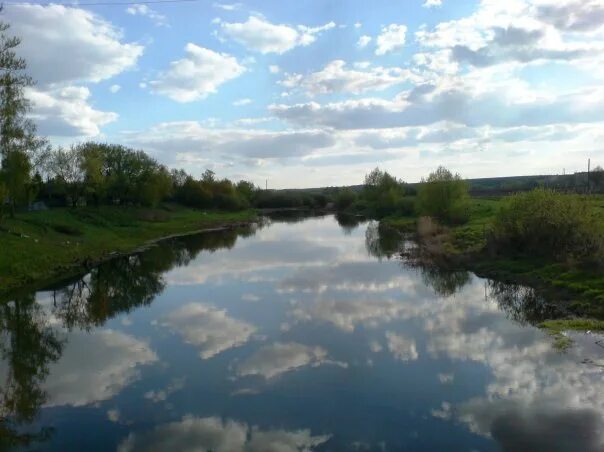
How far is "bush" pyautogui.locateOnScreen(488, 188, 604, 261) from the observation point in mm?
24766

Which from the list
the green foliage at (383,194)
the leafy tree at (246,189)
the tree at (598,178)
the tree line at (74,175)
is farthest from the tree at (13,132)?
the tree at (598,178)

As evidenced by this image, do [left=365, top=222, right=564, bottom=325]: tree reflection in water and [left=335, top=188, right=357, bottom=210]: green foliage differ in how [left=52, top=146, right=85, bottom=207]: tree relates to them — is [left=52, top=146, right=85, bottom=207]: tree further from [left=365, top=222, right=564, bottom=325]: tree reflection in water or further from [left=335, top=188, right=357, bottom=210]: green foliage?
[left=335, top=188, right=357, bottom=210]: green foliage

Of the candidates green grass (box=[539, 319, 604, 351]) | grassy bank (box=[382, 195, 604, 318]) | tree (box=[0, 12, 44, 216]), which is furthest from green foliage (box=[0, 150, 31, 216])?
green grass (box=[539, 319, 604, 351])

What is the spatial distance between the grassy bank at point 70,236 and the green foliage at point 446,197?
89.1 feet

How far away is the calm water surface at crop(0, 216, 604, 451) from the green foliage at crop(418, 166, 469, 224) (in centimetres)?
2674

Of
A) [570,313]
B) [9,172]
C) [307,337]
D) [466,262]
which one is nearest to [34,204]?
[9,172]

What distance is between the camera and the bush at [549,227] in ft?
81.3

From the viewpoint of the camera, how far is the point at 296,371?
1422 cm

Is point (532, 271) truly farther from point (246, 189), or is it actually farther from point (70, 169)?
point (246, 189)

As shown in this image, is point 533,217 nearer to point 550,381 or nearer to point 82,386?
point 550,381

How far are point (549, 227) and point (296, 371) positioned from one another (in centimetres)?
1754

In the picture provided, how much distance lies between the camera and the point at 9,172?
122ft

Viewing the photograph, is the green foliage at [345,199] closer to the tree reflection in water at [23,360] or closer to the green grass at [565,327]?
the tree reflection in water at [23,360]

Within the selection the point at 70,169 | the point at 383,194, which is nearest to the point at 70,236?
the point at 70,169
